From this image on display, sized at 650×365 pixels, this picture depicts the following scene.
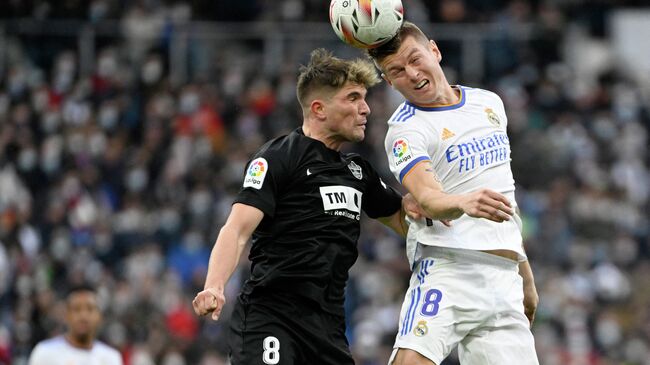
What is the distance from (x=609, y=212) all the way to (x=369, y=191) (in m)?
11.6

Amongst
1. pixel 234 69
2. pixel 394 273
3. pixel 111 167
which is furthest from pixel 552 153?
pixel 111 167

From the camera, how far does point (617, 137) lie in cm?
1939

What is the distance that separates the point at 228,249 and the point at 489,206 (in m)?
1.36

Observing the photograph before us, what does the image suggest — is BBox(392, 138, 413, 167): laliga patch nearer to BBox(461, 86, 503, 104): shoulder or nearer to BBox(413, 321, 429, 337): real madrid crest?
BBox(461, 86, 503, 104): shoulder

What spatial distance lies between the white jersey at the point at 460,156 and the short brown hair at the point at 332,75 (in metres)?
0.28

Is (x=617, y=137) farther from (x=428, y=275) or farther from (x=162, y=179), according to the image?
(x=428, y=275)

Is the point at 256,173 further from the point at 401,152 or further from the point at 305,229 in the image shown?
the point at 401,152

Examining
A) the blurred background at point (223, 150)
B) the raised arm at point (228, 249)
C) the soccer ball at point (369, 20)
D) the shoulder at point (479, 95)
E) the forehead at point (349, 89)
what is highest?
the soccer ball at point (369, 20)

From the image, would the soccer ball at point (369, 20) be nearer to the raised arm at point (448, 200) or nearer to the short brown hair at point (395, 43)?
the short brown hair at point (395, 43)

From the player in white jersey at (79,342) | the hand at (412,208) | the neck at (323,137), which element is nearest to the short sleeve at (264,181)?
the neck at (323,137)

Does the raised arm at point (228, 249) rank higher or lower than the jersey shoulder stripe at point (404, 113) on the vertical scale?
lower

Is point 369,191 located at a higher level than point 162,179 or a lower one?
higher

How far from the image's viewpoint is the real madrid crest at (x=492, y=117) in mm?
6789

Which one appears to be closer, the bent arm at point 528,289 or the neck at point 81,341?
the bent arm at point 528,289
